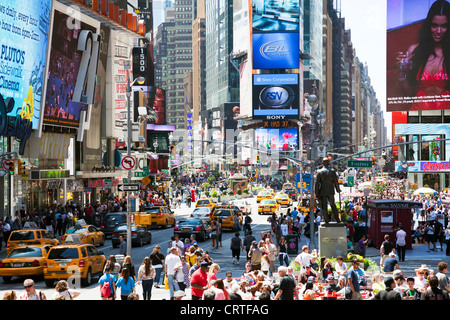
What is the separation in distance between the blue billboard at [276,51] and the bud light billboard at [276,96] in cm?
272

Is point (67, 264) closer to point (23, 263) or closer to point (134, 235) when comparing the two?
point (23, 263)

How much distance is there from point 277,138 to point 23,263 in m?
122

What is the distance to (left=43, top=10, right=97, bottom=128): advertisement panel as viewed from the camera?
164 ft

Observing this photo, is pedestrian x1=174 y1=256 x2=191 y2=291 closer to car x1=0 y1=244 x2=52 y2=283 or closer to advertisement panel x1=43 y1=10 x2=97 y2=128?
car x1=0 y1=244 x2=52 y2=283

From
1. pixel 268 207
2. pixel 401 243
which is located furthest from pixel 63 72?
pixel 401 243

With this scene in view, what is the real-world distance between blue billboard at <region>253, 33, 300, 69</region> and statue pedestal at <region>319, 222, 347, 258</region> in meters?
114

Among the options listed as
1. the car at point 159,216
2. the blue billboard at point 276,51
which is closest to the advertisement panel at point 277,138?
the blue billboard at point 276,51

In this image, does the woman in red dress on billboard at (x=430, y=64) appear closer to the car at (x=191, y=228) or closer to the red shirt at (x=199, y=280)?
the car at (x=191, y=228)

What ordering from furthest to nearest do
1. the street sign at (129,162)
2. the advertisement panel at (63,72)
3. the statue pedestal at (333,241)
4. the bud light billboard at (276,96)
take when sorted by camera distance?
the bud light billboard at (276,96), the advertisement panel at (63,72), the street sign at (129,162), the statue pedestal at (333,241)

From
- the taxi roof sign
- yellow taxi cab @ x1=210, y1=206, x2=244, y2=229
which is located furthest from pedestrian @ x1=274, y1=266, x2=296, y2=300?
yellow taxi cab @ x1=210, y1=206, x2=244, y2=229

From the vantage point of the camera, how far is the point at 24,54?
141 feet

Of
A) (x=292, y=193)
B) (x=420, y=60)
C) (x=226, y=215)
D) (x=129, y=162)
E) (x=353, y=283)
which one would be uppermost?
(x=420, y=60)

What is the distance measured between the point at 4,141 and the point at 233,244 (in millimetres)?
24767

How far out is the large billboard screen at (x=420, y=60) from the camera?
312ft
